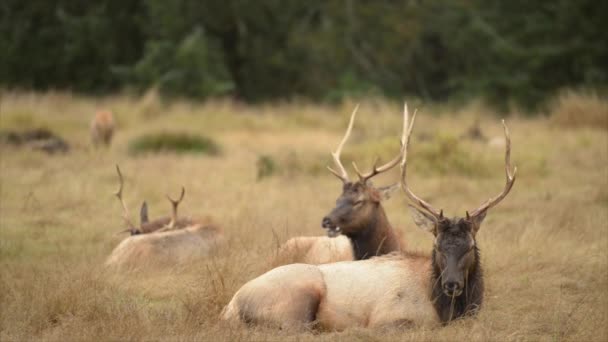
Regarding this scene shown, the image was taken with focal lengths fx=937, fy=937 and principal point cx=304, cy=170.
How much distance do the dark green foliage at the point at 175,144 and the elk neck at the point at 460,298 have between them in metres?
11.1

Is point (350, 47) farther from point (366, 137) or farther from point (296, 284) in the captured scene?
point (296, 284)

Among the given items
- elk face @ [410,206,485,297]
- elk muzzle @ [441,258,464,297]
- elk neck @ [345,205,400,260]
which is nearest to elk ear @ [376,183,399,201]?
elk neck @ [345,205,400,260]

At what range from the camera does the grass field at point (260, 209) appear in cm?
680

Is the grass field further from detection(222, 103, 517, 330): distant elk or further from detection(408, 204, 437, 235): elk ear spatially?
detection(408, 204, 437, 235): elk ear

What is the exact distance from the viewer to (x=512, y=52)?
93.0ft

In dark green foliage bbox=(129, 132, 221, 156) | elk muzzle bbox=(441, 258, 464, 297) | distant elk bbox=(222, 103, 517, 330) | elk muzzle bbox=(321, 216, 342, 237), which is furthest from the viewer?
dark green foliage bbox=(129, 132, 221, 156)

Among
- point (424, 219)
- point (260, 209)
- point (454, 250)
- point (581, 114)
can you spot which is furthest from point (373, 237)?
point (581, 114)

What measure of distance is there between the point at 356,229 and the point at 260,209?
3.66 m

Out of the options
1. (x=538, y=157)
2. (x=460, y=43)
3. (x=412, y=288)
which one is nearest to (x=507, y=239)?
(x=412, y=288)

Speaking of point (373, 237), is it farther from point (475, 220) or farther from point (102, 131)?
point (102, 131)

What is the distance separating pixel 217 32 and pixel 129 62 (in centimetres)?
362

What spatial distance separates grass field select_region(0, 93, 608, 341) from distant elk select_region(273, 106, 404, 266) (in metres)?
0.42

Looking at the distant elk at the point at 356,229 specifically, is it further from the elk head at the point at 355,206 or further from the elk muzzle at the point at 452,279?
the elk muzzle at the point at 452,279

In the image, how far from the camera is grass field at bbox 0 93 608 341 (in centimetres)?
680
